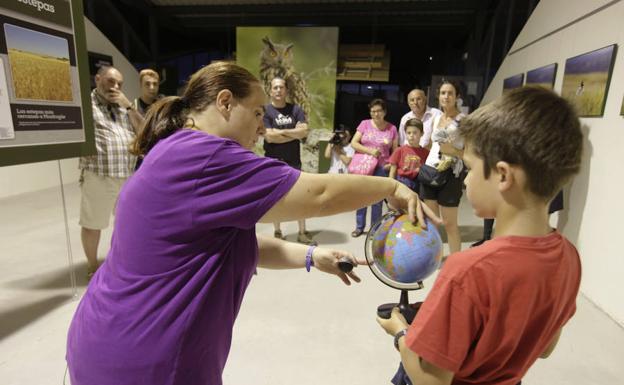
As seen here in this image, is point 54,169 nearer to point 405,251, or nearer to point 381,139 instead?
point 381,139

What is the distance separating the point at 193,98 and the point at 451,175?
2.97m

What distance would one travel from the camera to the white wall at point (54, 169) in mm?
6281

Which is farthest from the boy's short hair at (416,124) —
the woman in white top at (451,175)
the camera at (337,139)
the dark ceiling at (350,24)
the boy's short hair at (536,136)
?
the dark ceiling at (350,24)

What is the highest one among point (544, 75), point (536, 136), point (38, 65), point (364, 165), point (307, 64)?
point (307, 64)

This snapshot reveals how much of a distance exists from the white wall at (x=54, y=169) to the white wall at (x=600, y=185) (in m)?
8.04

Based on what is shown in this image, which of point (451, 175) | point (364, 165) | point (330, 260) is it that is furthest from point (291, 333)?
point (364, 165)

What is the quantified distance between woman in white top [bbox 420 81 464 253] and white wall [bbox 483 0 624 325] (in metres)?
1.03

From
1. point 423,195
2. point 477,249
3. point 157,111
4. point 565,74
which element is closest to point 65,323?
point 157,111

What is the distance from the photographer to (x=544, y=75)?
4.25m

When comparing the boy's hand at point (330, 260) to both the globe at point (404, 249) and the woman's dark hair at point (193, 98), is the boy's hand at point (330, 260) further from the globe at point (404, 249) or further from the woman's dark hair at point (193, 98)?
the woman's dark hair at point (193, 98)

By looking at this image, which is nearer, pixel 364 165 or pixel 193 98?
pixel 193 98

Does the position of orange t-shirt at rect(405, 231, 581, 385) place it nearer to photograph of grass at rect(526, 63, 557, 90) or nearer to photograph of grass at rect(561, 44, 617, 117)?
photograph of grass at rect(561, 44, 617, 117)

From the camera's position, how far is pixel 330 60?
8305 millimetres

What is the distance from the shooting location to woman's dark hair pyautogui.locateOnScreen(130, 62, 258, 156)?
3.67 feet
